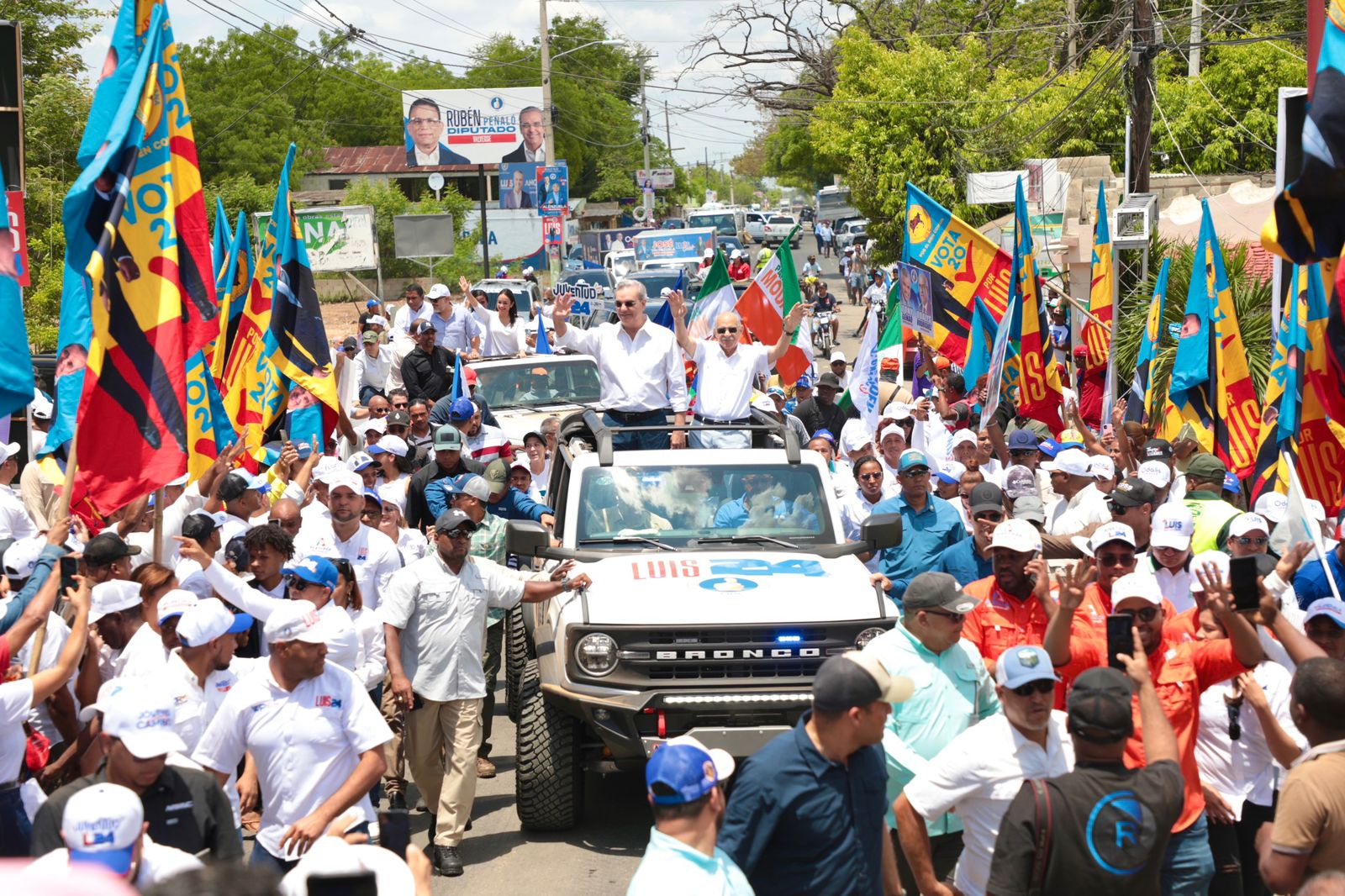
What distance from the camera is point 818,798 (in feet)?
15.2

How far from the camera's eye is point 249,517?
9.50 metres

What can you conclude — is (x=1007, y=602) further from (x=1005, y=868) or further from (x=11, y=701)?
(x=11, y=701)

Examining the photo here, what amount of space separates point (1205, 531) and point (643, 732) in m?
3.21

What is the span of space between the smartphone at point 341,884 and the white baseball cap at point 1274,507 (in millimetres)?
5846

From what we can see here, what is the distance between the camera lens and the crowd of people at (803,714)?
455cm

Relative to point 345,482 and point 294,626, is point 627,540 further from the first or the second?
point 294,626

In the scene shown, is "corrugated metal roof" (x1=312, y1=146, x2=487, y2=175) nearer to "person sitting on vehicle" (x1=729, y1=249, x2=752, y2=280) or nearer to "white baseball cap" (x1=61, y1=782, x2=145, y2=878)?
"person sitting on vehicle" (x1=729, y1=249, x2=752, y2=280)

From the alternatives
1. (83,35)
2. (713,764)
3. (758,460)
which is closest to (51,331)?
(83,35)

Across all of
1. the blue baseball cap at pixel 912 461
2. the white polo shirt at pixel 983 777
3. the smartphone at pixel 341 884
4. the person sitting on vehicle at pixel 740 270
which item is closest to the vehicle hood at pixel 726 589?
the blue baseball cap at pixel 912 461

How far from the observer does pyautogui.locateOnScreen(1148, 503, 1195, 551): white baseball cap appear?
7.11 meters

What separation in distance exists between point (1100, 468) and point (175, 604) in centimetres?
578

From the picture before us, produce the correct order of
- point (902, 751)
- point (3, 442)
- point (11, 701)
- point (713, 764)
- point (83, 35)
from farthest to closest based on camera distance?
point (83, 35)
point (3, 442)
point (902, 751)
point (11, 701)
point (713, 764)

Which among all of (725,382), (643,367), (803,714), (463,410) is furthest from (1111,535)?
(463,410)

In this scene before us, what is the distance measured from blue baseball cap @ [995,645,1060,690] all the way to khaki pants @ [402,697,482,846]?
3678mm
